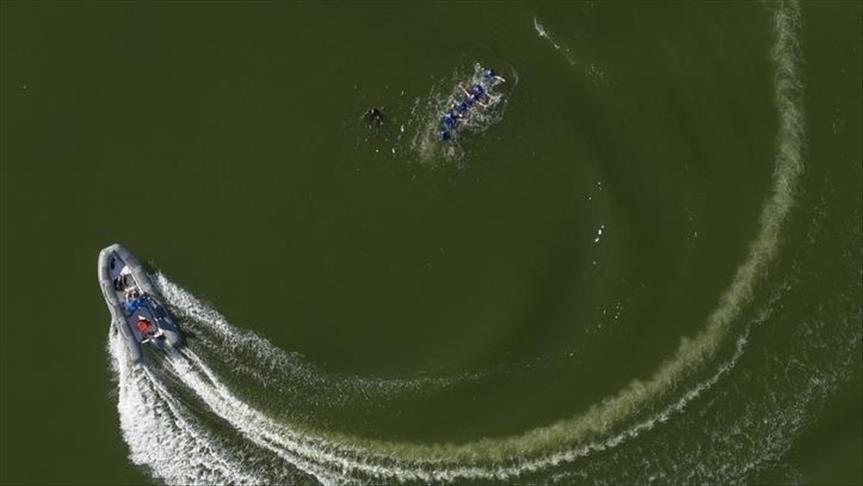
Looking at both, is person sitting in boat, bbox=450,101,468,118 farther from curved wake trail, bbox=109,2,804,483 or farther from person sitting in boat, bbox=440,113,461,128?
curved wake trail, bbox=109,2,804,483

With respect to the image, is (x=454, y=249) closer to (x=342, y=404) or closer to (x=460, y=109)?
(x=460, y=109)

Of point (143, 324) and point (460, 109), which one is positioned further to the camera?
point (460, 109)

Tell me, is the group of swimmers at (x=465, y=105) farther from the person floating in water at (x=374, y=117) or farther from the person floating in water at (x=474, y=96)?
the person floating in water at (x=374, y=117)

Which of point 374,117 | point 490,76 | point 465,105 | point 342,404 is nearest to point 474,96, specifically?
point 465,105

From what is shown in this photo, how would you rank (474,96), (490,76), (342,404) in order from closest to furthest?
(342,404)
(474,96)
(490,76)

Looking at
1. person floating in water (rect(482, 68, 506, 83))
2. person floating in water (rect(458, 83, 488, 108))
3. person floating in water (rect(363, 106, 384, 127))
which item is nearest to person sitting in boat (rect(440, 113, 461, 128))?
person floating in water (rect(458, 83, 488, 108))

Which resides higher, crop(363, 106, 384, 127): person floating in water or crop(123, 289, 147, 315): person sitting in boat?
crop(363, 106, 384, 127): person floating in water

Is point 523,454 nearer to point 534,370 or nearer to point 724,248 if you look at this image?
point 534,370
